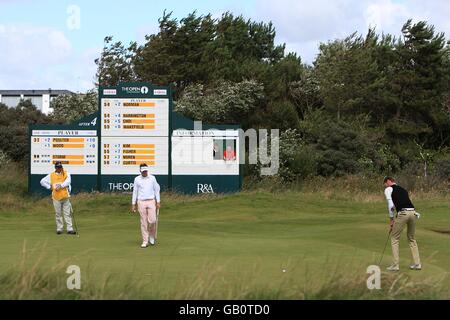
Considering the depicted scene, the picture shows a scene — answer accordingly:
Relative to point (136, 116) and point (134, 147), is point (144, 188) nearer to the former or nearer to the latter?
point (134, 147)

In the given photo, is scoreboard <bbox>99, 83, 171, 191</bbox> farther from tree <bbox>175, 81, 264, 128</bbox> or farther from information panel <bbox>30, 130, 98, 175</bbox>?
tree <bbox>175, 81, 264, 128</bbox>

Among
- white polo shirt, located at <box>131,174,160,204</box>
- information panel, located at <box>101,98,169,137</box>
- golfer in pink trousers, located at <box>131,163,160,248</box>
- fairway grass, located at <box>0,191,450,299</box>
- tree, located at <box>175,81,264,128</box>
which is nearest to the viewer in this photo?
fairway grass, located at <box>0,191,450,299</box>

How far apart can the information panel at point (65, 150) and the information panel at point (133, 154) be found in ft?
1.86

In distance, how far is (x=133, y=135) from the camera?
32375 mm

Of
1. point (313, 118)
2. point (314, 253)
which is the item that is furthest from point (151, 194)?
point (313, 118)

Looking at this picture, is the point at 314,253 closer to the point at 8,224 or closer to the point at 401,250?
the point at 401,250

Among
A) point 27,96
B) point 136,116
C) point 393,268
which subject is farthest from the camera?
point 27,96

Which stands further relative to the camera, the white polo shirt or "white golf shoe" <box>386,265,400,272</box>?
the white polo shirt

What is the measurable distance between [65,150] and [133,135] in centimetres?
302

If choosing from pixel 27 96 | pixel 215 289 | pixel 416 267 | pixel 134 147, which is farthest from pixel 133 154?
pixel 27 96

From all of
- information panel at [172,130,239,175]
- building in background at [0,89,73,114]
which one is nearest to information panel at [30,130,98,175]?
information panel at [172,130,239,175]

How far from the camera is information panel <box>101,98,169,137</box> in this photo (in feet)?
106

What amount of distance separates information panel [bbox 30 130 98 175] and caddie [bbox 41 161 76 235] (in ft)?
35.8

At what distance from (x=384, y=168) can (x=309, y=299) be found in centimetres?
3583
